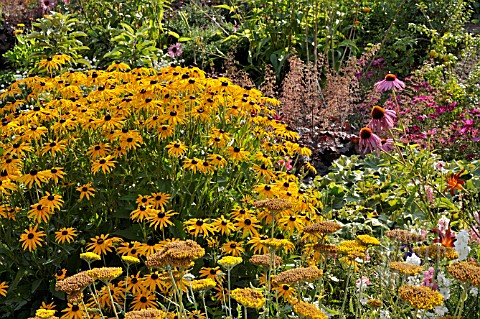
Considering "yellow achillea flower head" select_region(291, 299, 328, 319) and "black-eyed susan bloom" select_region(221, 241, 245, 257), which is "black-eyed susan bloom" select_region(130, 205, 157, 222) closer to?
"black-eyed susan bloom" select_region(221, 241, 245, 257)

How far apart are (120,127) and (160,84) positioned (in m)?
0.39

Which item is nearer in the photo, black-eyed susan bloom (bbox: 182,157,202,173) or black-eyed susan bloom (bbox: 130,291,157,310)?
black-eyed susan bloom (bbox: 130,291,157,310)

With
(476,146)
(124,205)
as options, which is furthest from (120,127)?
(476,146)

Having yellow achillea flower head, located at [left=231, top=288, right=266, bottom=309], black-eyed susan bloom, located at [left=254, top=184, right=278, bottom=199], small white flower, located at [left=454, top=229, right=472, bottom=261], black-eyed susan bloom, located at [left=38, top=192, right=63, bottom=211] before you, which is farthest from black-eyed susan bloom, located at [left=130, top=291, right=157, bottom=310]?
small white flower, located at [left=454, top=229, right=472, bottom=261]

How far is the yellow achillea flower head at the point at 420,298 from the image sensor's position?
1708mm

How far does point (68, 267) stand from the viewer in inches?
125

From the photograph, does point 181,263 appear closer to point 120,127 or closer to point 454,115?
point 120,127

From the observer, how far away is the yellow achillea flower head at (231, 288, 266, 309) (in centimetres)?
183

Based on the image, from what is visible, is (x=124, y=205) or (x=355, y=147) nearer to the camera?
(x=124, y=205)

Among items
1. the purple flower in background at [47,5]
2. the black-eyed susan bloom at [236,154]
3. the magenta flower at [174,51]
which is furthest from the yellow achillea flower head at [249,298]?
the purple flower in background at [47,5]

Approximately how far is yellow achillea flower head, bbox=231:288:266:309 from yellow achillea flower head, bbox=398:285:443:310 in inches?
14.3

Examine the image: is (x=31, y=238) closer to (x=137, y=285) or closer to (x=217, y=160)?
(x=137, y=285)

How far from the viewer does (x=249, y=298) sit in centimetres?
186

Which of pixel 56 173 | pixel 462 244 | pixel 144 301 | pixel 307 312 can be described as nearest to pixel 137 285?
pixel 144 301
